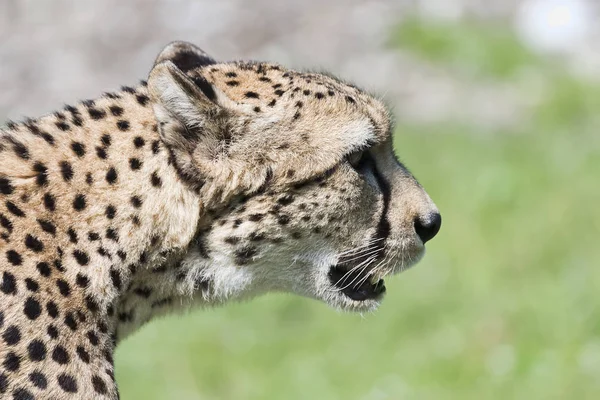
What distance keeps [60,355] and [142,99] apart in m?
0.84

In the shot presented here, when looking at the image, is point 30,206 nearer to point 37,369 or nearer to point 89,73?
point 37,369

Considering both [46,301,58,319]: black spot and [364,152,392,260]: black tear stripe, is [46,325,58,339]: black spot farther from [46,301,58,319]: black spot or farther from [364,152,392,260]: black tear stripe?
[364,152,392,260]: black tear stripe

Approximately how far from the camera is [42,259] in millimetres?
3064

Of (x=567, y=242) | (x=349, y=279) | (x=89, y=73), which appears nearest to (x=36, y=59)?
(x=89, y=73)

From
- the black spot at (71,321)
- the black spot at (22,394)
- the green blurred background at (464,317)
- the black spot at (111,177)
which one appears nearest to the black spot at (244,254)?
the black spot at (111,177)

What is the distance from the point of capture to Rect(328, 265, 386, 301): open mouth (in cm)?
362

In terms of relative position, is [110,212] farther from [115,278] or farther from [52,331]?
[52,331]

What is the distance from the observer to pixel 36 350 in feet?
9.73

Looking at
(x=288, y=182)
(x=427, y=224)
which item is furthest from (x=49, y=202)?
(x=427, y=224)

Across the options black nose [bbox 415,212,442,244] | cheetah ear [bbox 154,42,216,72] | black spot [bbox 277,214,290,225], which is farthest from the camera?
cheetah ear [bbox 154,42,216,72]

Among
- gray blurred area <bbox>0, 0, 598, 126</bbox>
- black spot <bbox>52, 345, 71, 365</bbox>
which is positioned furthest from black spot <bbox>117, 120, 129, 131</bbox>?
gray blurred area <bbox>0, 0, 598, 126</bbox>

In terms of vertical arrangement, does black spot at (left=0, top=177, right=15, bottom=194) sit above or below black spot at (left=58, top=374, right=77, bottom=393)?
above

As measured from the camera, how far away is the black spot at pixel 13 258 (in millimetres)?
3016

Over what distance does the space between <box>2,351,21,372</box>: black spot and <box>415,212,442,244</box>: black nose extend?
1.37 m
